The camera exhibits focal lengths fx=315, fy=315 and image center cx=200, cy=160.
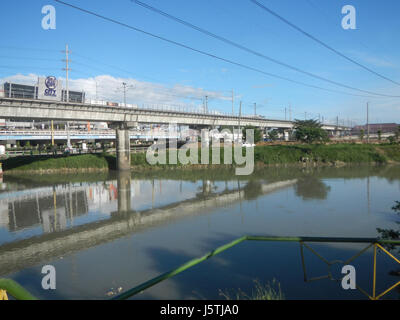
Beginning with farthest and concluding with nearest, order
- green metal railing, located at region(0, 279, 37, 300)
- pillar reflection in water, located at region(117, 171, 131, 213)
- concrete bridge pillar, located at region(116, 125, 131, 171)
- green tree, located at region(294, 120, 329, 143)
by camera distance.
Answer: green tree, located at region(294, 120, 329, 143) < concrete bridge pillar, located at region(116, 125, 131, 171) < pillar reflection in water, located at region(117, 171, 131, 213) < green metal railing, located at region(0, 279, 37, 300)

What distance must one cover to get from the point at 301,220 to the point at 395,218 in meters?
4.36

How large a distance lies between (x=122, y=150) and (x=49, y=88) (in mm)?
11296

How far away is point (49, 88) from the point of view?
31.8m

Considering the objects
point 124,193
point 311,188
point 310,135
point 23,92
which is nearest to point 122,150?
point 124,193

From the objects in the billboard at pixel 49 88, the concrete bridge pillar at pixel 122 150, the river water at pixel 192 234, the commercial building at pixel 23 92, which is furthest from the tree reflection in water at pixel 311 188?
the billboard at pixel 49 88

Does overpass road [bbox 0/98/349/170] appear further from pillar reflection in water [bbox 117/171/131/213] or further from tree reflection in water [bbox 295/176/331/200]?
tree reflection in water [bbox 295/176/331/200]

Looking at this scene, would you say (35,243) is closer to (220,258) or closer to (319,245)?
(220,258)

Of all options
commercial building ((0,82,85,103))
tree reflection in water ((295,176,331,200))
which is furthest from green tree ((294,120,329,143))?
commercial building ((0,82,85,103))

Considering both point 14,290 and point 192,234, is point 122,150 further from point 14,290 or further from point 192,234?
point 14,290

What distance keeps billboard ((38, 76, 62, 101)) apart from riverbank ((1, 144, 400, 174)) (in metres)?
10.9

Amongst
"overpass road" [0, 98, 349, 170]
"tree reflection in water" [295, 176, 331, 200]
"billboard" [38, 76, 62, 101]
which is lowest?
"tree reflection in water" [295, 176, 331, 200]

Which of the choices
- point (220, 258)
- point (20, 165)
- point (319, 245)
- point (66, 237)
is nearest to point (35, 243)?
point (66, 237)

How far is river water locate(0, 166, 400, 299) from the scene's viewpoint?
27.5 ft

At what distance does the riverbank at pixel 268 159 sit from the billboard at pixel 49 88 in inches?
429
